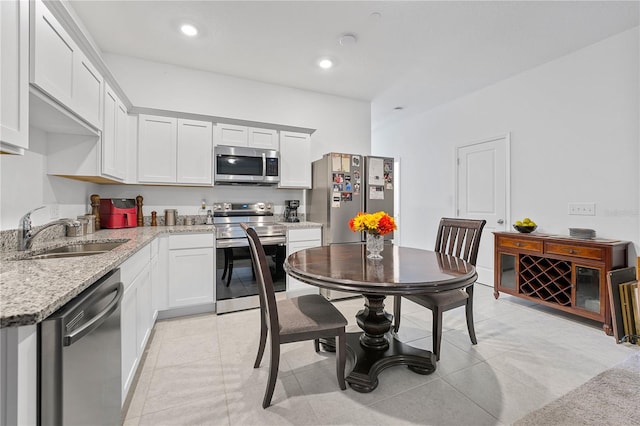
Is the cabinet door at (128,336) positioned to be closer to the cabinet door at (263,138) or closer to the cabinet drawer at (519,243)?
the cabinet door at (263,138)

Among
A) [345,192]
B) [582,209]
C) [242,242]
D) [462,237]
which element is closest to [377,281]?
[462,237]

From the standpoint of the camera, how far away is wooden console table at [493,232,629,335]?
257 cm

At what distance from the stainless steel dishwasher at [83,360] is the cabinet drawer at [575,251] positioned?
368 cm

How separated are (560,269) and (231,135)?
3783 millimetres

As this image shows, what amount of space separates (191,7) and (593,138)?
4.09 metres

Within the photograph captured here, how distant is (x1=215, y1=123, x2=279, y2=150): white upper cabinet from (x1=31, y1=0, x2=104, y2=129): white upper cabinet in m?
1.29

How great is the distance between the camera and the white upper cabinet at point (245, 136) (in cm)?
Answer: 328

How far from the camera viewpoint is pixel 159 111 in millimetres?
2980

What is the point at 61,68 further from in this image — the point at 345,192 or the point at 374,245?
the point at 345,192

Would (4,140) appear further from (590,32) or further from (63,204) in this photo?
(590,32)

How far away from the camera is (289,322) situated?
1662 millimetres

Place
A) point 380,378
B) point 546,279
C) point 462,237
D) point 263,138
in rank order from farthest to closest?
point 263,138
point 546,279
point 462,237
point 380,378

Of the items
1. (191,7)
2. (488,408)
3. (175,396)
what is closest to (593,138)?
(488,408)

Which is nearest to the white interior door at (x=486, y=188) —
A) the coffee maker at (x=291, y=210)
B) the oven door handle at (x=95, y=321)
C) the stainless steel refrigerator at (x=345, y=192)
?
the stainless steel refrigerator at (x=345, y=192)
